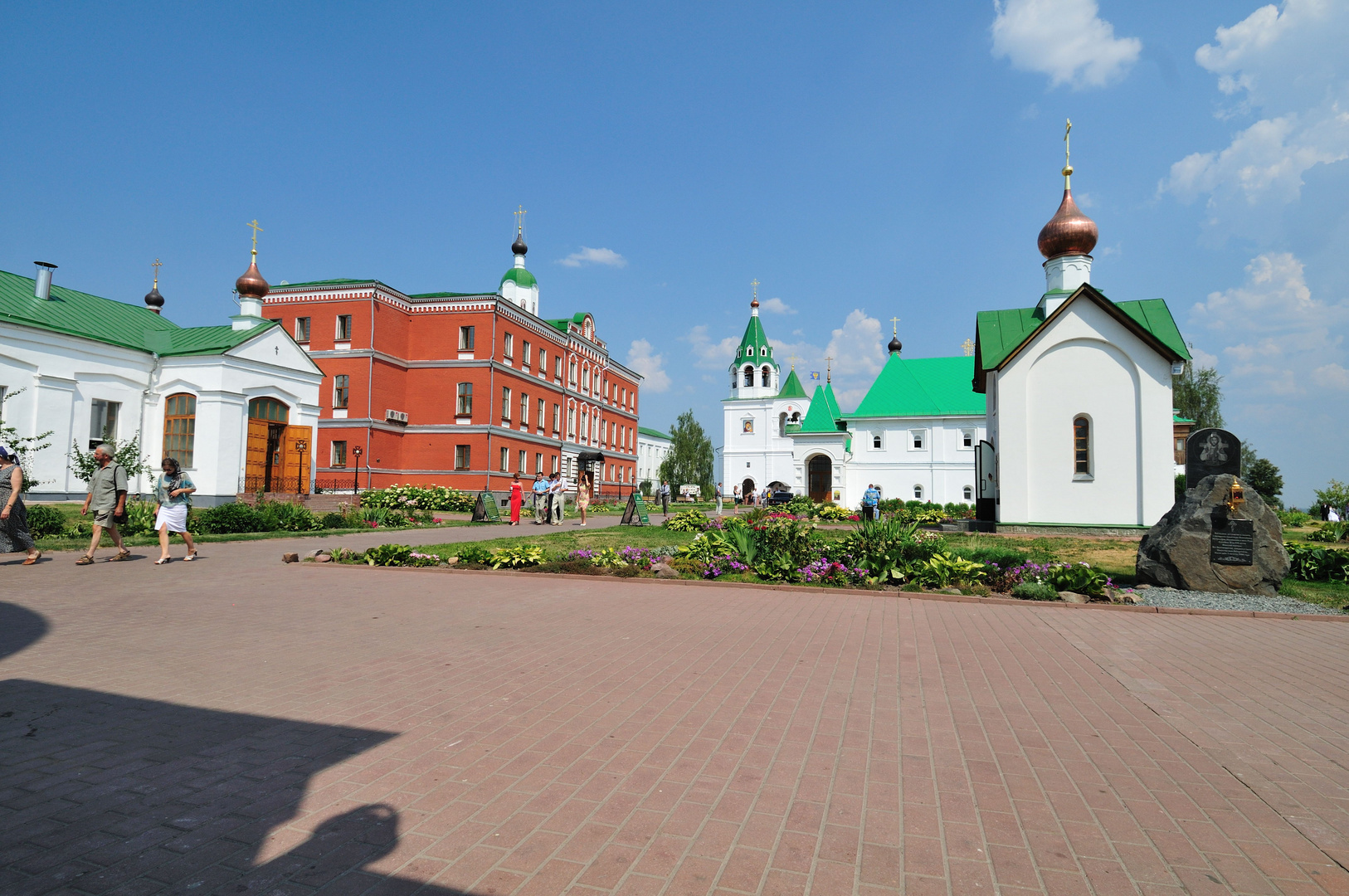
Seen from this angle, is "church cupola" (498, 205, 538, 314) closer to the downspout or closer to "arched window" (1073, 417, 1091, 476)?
the downspout

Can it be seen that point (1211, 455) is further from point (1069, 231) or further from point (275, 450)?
point (275, 450)

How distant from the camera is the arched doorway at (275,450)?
89.4 ft

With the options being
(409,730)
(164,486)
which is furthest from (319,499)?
(409,730)

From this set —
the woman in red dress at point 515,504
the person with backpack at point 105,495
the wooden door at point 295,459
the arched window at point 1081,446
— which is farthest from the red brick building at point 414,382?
the person with backpack at point 105,495

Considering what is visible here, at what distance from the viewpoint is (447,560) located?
1256 centimetres

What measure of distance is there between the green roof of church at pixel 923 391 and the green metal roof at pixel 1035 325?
1629cm

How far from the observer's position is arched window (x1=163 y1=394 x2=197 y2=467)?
2583 cm

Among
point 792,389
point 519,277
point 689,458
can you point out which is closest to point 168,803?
point 519,277

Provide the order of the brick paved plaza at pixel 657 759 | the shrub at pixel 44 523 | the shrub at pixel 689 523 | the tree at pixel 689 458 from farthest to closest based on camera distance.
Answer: the tree at pixel 689 458 < the shrub at pixel 689 523 < the shrub at pixel 44 523 < the brick paved plaza at pixel 657 759

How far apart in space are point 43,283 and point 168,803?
30366 mm

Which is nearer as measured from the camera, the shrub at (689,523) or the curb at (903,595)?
the curb at (903,595)

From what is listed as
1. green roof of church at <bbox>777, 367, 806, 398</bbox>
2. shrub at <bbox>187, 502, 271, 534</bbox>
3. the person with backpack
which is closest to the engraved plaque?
the person with backpack

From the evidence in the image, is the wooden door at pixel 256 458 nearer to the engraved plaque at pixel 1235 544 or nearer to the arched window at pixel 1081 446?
the arched window at pixel 1081 446

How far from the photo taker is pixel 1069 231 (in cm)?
2577
